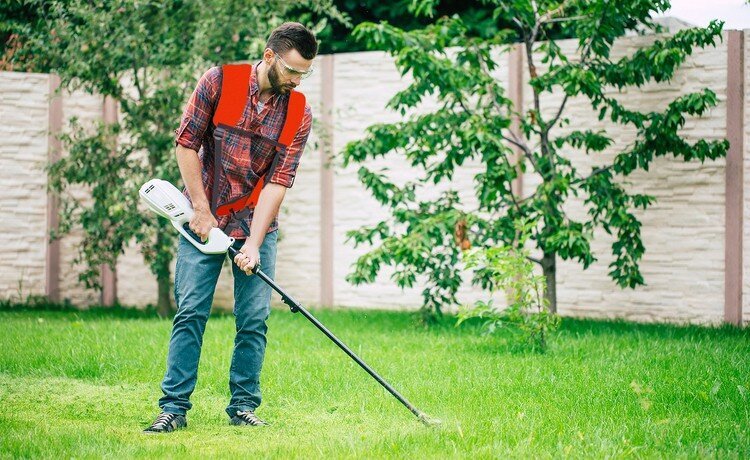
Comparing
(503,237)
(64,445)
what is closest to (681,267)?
(503,237)

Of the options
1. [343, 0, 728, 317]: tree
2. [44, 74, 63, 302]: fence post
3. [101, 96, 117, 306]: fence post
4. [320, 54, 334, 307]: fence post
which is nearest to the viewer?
[343, 0, 728, 317]: tree

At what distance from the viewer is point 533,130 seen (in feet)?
22.8

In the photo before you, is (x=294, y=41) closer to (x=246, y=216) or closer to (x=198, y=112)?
(x=198, y=112)

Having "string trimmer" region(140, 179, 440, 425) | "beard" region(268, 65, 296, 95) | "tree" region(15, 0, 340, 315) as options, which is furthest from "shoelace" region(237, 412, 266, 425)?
"tree" region(15, 0, 340, 315)

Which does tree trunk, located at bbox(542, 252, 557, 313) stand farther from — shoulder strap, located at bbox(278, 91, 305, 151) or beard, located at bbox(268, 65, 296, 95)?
beard, located at bbox(268, 65, 296, 95)

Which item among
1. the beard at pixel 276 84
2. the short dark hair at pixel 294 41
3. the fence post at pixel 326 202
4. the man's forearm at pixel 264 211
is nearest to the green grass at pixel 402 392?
the man's forearm at pixel 264 211

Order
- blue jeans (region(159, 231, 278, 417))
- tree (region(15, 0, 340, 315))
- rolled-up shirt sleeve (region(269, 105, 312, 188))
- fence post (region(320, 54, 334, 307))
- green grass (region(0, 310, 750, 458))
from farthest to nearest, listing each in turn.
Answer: fence post (region(320, 54, 334, 307)) → tree (region(15, 0, 340, 315)) → rolled-up shirt sleeve (region(269, 105, 312, 188)) → blue jeans (region(159, 231, 278, 417)) → green grass (region(0, 310, 750, 458))

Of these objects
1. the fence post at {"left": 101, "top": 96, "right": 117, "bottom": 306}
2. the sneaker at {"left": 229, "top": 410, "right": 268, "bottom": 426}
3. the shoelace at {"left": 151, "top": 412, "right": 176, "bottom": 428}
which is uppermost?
the fence post at {"left": 101, "top": 96, "right": 117, "bottom": 306}

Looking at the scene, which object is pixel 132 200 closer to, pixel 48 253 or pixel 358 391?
pixel 48 253

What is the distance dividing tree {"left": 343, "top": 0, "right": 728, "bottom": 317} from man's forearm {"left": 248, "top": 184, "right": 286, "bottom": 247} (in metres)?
2.38

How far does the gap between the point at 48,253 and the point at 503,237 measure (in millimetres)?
3970

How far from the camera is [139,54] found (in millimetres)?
7863

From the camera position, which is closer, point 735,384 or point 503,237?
point 735,384

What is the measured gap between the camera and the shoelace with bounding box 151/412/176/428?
4.09 metres
